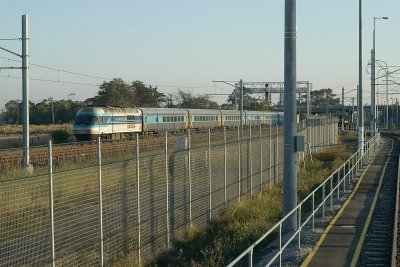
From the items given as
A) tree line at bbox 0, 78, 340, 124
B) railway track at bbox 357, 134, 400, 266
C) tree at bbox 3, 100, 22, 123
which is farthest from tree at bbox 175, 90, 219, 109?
railway track at bbox 357, 134, 400, 266

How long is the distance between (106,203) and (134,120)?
3812 centimetres

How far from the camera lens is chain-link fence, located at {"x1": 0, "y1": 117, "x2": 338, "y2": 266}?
10.6m

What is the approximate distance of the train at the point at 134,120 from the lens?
45750 mm

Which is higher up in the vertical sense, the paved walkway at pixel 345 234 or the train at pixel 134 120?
the train at pixel 134 120

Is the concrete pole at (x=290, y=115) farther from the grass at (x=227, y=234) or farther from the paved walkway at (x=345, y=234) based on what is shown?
the grass at (x=227, y=234)

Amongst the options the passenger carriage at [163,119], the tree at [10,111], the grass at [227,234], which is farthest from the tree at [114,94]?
the grass at [227,234]

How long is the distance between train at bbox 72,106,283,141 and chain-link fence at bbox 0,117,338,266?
20731mm

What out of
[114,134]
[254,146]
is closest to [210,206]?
[254,146]

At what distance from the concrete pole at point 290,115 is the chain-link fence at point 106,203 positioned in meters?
2.38

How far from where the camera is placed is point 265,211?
729 inches

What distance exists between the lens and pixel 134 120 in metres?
51.5

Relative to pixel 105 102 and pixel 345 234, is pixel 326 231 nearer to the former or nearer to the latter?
pixel 345 234

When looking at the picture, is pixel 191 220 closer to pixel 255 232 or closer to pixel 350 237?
pixel 255 232

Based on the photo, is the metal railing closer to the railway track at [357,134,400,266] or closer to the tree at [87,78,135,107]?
the railway track at [357,134,400,266]
